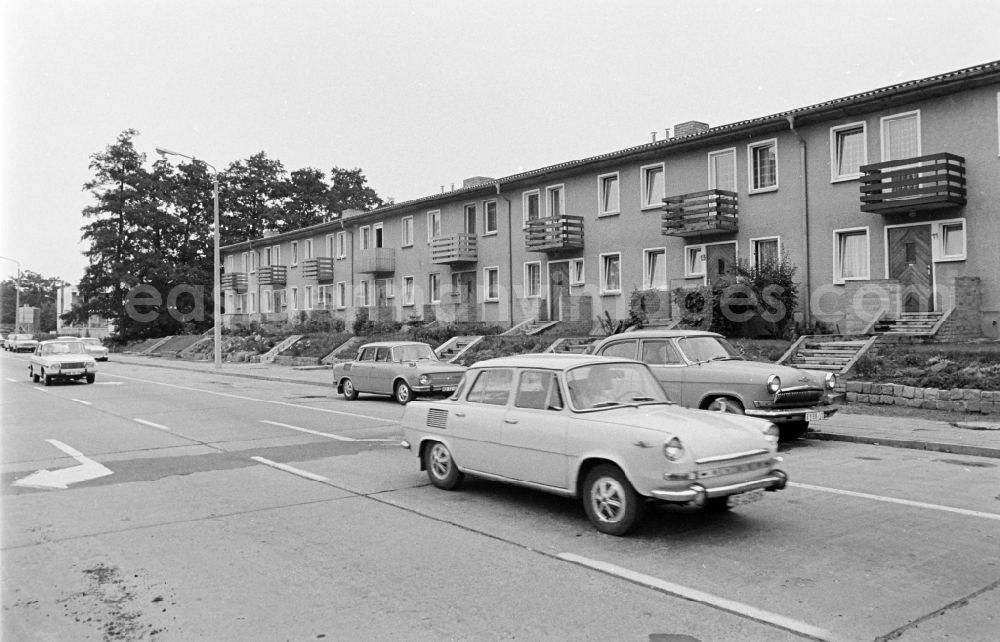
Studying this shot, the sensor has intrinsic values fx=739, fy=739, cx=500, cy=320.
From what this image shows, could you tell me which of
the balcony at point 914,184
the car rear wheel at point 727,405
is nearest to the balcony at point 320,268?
the balcony at point 914,184

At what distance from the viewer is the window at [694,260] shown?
25.0 m

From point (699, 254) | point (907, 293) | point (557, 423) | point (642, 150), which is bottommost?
point (557, 423)

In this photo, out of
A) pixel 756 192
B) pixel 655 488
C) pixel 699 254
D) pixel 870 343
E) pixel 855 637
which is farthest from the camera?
pixel 699 254

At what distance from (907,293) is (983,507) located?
48.3ft

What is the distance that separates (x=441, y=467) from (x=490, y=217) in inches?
1054

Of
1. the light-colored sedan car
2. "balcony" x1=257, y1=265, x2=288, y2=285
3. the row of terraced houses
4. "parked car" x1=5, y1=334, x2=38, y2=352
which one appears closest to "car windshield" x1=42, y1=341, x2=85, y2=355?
the row of terraced houses

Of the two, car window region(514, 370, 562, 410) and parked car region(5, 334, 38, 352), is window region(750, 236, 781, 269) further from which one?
parked car region(5, 334, 38, 352)

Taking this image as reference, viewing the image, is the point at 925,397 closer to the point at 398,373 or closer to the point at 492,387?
the point at 492,387

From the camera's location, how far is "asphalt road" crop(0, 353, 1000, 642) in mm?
4332

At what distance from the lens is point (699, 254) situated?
25062 mm

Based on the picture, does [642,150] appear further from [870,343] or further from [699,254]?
[870,343]

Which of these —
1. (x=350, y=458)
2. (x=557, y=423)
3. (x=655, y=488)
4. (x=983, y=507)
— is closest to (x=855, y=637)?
(x=655, y=488)

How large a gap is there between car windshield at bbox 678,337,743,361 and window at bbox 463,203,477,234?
934 inches

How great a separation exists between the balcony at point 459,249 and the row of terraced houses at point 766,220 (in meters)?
0.07
